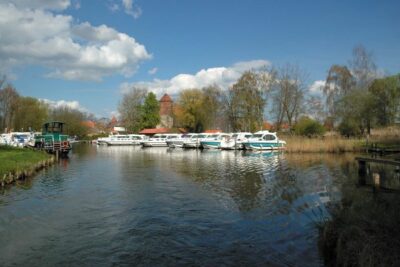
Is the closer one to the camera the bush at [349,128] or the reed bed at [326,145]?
the reed bed at [326,145]

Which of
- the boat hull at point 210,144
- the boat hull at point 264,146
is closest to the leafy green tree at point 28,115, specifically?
the boat hull at point 210,144

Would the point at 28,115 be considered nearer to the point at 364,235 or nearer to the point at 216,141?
the point at 216,141

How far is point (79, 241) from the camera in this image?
9.75 m

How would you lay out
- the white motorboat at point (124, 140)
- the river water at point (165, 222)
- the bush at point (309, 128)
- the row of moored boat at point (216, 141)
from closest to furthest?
the river water at point (165, 222), the row of moored boat at point (216, 141), the bush at point (309, 128), the white motorboat at point (124, 140)

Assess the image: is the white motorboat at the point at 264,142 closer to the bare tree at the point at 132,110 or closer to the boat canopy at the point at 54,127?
the boat canopy at the point at 54,127

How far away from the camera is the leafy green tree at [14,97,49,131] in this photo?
79.5 metres

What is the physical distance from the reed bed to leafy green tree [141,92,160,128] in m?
54.8

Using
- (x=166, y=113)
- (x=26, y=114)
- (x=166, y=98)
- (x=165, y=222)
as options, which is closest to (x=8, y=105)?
(x=26, y=114)

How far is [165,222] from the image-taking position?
11.6 meters

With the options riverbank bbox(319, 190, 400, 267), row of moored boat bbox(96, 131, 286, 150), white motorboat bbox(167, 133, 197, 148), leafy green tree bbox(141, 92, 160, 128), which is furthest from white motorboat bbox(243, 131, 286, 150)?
leafy green tree bbox(141, 92, 160, 128)

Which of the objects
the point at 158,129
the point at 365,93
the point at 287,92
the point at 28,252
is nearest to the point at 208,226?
the point at 28,252

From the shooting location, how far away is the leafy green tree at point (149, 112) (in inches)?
3740

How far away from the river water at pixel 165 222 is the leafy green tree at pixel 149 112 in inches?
2951

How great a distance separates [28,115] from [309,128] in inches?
2283
